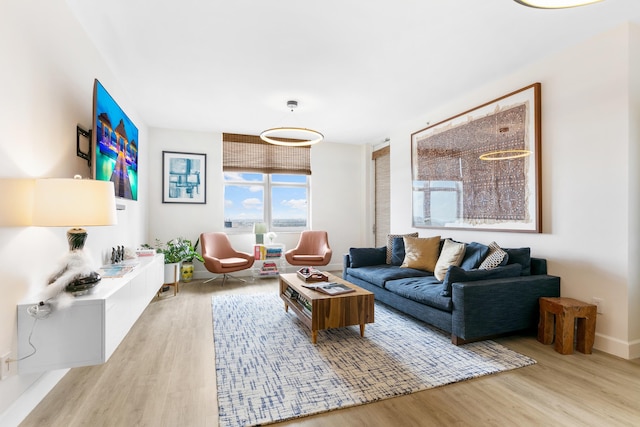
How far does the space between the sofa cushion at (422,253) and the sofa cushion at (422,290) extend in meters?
0.33

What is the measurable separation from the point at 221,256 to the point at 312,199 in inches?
82.5

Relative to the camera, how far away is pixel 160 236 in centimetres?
553

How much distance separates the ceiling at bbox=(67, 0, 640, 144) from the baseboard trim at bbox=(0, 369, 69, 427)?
2.56 meters

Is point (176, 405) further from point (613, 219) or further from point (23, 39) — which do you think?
point (613, 219)

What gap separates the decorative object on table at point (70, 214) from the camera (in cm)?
176

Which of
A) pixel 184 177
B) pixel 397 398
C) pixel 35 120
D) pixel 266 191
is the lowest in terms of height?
pixel 397 398

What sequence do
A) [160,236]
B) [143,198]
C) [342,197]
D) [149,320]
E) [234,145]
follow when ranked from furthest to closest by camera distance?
[342,197] < [234,145] < [160,236] < [143,198] < [149,320]

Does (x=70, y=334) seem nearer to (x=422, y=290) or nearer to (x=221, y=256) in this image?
(x=422, y=290)

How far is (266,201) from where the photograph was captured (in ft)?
20.4

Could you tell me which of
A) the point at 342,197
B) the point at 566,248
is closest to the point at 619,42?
the point at 566,248

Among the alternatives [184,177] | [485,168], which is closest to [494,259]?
[485,168]

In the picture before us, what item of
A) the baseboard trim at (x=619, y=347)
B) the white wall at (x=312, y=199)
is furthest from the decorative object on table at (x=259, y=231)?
the baseboard trim at (x=619, y=347)

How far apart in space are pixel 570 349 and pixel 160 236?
563cm

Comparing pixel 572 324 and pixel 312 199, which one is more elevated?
pixel 312 199
